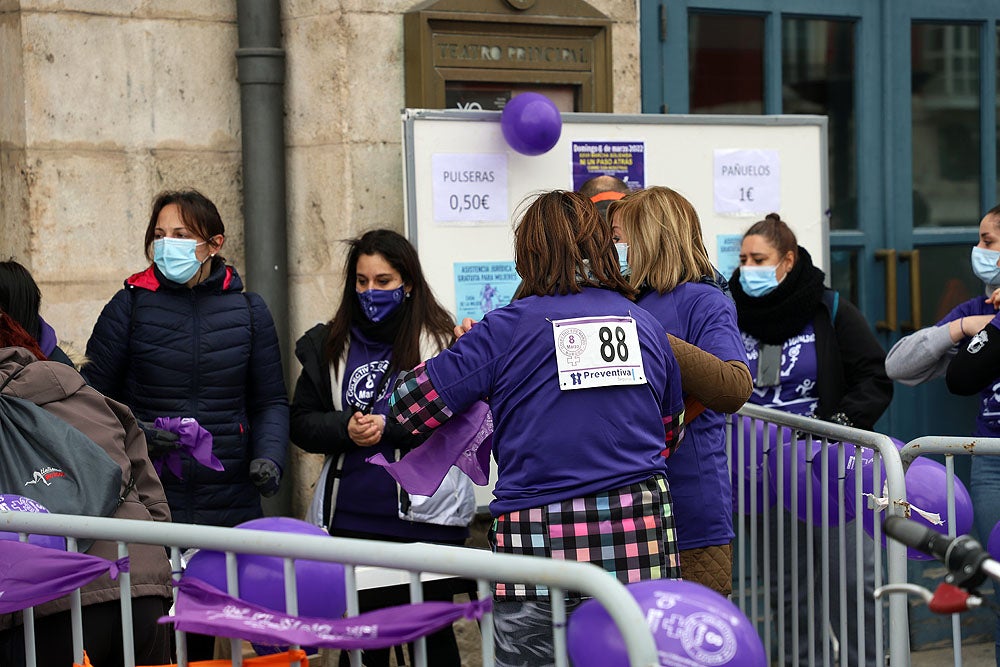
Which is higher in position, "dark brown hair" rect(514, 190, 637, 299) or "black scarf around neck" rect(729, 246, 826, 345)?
"dark brown hair" rect(514, 190, 637, 299)

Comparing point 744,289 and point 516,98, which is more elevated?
point 516,98

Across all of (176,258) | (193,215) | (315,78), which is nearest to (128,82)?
(315,78)

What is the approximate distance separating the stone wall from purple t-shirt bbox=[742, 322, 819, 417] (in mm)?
1518

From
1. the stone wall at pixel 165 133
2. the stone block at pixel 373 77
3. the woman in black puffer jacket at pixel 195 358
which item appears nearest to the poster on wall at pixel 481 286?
the stone wall at pixel 165 133

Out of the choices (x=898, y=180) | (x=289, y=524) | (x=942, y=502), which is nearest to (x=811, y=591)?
(x=942, y=502)

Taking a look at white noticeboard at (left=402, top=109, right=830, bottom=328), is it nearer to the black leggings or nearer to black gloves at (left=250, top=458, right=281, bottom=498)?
black gloves at (left=250, top=458, right=281, bottom=498)

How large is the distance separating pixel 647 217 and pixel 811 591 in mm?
1332

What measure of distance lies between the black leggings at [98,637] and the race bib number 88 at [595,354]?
3.76 feet

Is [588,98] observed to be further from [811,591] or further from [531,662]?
[531,662]

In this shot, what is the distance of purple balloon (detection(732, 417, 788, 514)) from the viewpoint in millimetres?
4539

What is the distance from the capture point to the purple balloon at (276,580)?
2.64 m

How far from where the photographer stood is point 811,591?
4293 millimetres

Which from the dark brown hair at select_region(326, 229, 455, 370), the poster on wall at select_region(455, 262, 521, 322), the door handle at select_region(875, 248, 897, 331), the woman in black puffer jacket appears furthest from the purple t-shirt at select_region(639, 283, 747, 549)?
the door handle at select_region(875, 248, 897, 331)

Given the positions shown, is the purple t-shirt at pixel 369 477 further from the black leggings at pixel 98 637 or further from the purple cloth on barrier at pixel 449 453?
the black leggings at pixel 98 637
